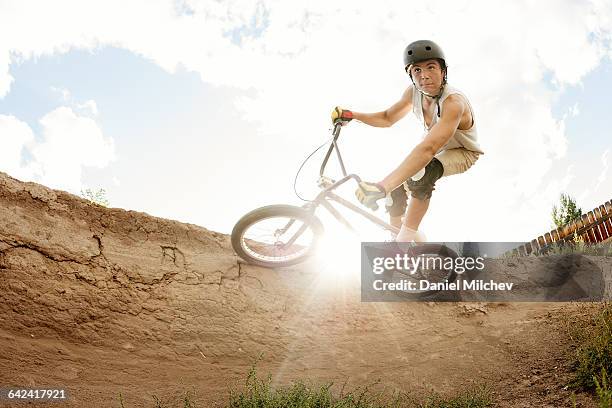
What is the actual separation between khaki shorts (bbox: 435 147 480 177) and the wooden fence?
12.8 metres

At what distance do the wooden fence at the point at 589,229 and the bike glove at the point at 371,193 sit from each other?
45.4 ft

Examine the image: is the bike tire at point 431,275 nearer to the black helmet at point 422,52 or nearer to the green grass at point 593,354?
the green grass at point 593,354

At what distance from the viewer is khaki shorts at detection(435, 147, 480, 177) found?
5.04 m

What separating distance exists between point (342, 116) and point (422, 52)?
1.16 metres

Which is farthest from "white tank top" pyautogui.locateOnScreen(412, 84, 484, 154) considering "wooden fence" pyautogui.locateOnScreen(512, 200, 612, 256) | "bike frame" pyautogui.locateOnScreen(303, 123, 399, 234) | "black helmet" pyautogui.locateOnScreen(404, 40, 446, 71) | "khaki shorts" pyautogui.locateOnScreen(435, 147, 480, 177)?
"wooden fence" pyautogui.locateOnScreen(512, 200, 612, 256)

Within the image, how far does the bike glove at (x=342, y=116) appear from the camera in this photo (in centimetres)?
554

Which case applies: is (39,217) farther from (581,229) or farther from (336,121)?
(581,229)

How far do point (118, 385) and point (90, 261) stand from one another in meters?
1.68

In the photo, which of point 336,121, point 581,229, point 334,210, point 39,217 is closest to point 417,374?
point 334,210

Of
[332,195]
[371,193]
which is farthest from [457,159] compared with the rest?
[332,195]

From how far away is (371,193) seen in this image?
4.38 m

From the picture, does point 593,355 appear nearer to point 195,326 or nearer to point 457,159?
point 457,159

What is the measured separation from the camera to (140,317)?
5.71 meters

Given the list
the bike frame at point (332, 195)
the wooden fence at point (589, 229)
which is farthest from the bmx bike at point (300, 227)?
the wooden fence at point (589, 229)
